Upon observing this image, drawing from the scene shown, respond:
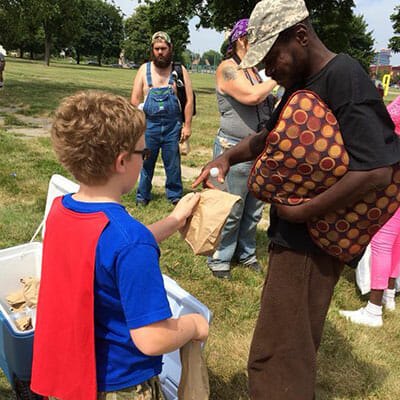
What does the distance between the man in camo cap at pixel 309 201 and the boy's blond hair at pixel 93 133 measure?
66cm

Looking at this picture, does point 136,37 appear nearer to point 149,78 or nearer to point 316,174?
point 149,78

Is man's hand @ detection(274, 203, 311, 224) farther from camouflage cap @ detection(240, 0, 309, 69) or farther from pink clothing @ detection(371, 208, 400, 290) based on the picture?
pink clothing @ detection(371, 208, 400, 290)

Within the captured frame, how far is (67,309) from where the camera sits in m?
1.28

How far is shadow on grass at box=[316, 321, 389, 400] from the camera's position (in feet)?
8.59

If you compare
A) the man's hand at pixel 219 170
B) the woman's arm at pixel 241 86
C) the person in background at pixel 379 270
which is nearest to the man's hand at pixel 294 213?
the man's hand at pixel 219 170

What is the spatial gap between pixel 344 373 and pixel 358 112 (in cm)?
204

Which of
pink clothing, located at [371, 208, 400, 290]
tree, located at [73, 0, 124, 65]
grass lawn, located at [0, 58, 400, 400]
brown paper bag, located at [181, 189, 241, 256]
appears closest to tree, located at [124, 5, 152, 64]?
tree, located at [73, 0, 124, 65]

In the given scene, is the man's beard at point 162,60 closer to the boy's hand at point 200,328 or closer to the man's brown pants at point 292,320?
the man's brown pants at point 292,320

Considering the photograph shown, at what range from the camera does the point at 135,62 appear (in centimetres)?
Result: 8512

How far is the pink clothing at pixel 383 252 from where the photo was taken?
3256 mm

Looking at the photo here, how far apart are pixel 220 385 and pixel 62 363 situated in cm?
151

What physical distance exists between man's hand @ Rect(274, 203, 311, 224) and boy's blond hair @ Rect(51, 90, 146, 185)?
0.72m

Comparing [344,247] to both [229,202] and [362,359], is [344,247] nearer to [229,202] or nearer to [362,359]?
[229,202]

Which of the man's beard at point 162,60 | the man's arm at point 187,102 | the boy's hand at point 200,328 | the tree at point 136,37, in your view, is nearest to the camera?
the boy's hand at point 200,328
